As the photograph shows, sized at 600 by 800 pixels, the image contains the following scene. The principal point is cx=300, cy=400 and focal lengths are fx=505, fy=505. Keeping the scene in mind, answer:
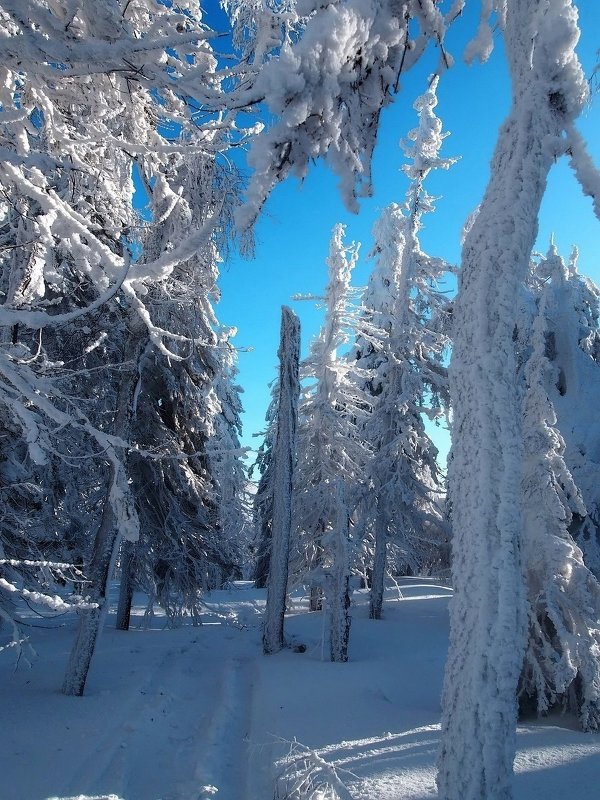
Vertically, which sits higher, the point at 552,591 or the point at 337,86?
the point at 337,86

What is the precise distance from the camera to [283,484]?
13375 millimetres

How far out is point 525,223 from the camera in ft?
13.4

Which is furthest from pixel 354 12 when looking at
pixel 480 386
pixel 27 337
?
pixel 27 337

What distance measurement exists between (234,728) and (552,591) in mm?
5679

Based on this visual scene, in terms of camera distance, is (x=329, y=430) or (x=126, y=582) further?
(x=329, y=430)

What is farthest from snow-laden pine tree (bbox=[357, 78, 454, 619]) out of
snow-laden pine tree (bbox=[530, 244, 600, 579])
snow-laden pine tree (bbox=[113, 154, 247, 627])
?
snow-laden pine tree (bbox=[113, 154, 247, 627])

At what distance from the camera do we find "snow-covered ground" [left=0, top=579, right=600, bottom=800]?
536cm

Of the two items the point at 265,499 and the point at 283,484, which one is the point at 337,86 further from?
the point at 265,499

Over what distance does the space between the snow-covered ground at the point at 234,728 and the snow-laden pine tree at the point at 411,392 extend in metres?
4.56

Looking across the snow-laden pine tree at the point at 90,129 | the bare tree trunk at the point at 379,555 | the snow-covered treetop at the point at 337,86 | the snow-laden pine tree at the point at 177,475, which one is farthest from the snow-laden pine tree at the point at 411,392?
the snow-covered treetop at the point at 337,86

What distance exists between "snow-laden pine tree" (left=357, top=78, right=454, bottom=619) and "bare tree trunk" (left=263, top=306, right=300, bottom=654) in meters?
3.90

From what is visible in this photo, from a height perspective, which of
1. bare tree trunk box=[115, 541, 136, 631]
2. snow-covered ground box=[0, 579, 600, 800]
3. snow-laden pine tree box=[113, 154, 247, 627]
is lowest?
snow-covered ground box=[0, 579, 600, 800]

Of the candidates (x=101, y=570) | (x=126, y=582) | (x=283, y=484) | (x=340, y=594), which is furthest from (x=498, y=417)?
(x=126, y=582)

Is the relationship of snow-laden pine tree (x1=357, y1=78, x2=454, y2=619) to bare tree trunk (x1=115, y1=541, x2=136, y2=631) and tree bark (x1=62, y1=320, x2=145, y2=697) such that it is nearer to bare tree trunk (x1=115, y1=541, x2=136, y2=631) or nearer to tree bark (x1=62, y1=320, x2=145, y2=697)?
bare tree trunk (x1=115, y1=541, x2=136, y2=631)
